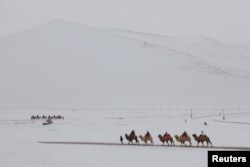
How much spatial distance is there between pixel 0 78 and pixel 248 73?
54545 mm

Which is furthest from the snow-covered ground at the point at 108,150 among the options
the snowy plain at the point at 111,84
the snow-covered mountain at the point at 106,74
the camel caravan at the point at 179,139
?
the snow-covered mountain at the point at 106,74

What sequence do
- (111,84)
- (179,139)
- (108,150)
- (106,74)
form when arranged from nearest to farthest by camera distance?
(108,150) → (179,139) → (111,84) → (106,74)

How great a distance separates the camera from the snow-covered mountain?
69.4 m

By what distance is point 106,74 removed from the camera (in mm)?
84688

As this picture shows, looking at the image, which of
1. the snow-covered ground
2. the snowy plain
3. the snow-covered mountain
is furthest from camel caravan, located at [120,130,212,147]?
the snow-covered mountain

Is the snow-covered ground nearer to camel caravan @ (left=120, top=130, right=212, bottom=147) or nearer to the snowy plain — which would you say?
the snowy plain

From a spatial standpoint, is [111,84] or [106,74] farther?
[106,74]

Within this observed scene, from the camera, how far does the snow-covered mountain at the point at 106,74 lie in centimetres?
6944

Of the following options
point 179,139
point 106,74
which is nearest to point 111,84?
point 106,74

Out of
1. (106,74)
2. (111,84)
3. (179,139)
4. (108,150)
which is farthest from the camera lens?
(106,74)

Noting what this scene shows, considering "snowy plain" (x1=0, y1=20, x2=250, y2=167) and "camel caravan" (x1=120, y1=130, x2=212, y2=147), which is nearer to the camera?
"camel caravan" (x1=120, y1=130, x2=212, y2=147)

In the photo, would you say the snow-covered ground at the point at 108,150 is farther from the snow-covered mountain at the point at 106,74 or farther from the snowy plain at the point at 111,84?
the snow-covered mountain at the point at 106,74

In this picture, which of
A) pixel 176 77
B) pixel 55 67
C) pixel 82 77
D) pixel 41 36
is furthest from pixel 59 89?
pixel 41 36

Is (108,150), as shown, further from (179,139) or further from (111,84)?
(111,84)
